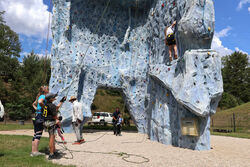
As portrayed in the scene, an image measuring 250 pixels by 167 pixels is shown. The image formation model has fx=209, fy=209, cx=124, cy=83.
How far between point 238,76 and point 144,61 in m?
28.7

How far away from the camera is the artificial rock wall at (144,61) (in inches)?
242

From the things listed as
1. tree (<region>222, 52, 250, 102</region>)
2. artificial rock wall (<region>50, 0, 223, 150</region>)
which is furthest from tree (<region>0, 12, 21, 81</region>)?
tree (<region>222, 52, 250, 102</region>)

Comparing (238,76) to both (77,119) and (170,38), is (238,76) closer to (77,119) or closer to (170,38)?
(170,38)

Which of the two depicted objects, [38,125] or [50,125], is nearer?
[50,125]

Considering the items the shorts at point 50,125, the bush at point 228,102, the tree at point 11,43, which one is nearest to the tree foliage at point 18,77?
the tree at point 11,43

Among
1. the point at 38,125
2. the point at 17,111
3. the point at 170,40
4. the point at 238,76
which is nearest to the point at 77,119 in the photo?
the point at 38,125

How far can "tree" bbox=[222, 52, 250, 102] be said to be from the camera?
3450 cm

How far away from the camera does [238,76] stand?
114 ft

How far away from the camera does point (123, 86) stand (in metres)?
12.3

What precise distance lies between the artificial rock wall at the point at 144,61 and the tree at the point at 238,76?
28323 millimetres

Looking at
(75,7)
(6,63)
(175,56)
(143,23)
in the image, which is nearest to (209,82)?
(175,56)

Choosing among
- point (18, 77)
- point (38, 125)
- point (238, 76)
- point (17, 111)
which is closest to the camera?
point (38, 125)

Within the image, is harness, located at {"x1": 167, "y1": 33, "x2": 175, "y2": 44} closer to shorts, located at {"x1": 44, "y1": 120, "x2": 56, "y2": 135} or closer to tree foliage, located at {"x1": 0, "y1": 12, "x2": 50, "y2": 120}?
shorts, located at {"x1": 44, "y1": 120, "x2": 56, "y2": 135}

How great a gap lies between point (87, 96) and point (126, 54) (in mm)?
3501
